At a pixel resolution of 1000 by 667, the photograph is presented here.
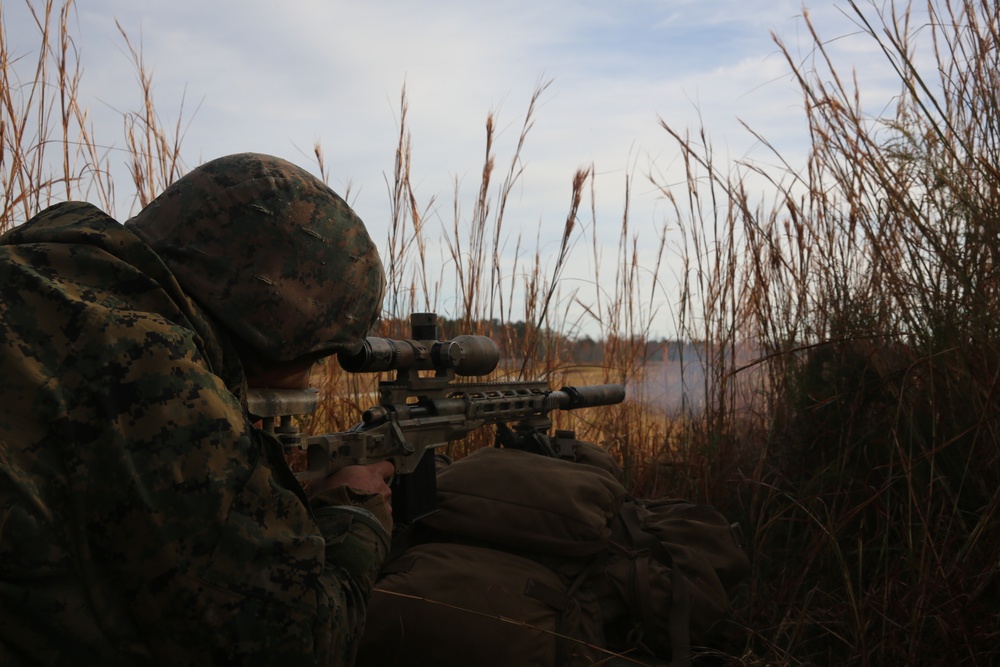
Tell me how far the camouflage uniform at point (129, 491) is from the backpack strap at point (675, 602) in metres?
1.23

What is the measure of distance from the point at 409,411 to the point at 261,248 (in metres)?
0.84

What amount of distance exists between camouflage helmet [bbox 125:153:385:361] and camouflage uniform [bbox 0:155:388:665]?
0.16 m

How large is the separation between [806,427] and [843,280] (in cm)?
62

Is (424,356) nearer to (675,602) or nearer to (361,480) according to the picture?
(361,480)

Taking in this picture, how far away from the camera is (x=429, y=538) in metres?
2.57

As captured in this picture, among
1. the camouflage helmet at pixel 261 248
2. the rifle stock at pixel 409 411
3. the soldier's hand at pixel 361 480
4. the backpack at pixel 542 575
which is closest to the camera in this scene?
the camouflage helmet at pixel 261 248

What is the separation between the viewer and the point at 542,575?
2381 mm

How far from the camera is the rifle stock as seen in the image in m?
1.87

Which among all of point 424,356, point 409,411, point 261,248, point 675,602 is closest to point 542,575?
point 675,602

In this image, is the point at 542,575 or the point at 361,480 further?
the point at 542,575

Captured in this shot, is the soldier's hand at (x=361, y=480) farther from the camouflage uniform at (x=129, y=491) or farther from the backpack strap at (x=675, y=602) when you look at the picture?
the backpack strap at (x=675, y=602)

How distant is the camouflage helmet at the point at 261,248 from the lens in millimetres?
1645

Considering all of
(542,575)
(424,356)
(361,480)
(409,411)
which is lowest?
(542,575)

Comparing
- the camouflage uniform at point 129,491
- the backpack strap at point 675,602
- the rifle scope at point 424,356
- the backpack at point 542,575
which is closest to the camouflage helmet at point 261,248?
the camouflage uniform at point 129,491
